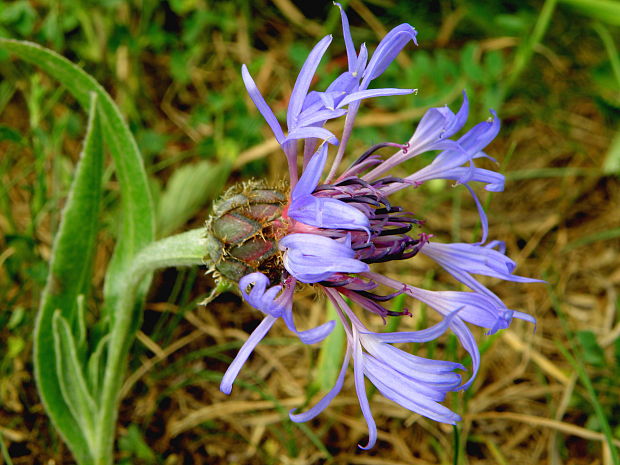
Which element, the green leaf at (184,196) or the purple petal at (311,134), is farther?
the green leaf at (184,196)

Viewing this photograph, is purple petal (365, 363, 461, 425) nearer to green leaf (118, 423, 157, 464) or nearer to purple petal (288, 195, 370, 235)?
purple petal (288, 195, 370, 235)

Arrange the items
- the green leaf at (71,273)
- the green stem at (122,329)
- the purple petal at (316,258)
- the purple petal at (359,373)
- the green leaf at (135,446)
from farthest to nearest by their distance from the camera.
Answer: the green leaf at (135,446) → the green leaf at (71,273) → the green stem at (122,329) → the purple petal at (359,373) → the purple petal at (316,258)

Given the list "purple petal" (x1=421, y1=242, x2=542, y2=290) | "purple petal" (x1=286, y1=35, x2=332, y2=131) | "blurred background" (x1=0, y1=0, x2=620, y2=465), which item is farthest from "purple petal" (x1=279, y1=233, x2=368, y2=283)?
"blurred background" (x1=0, y1=0, x2=620, y2=465)

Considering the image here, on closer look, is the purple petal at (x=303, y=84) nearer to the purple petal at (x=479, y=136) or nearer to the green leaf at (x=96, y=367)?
the purple petal at (x=479, y=136)

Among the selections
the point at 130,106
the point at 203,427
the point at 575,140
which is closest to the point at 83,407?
the point at 203,427

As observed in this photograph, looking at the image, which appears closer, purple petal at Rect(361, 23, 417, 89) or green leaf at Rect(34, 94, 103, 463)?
purple petal at Rect(361, 23, 417, 89)

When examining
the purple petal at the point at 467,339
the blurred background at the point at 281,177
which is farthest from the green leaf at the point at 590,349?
the purple petal at the point at 467,339

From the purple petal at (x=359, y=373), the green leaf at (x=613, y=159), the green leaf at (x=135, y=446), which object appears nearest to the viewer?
the purple petal at (x=359, y=373)
